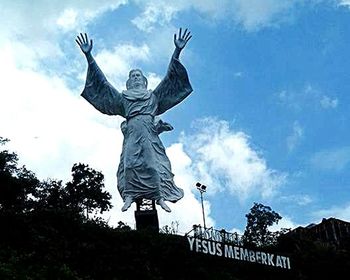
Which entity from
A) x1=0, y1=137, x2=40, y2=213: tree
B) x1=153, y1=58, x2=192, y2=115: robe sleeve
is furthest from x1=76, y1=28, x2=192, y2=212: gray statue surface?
x1=0, y1=137, x2=40, y2=213: tree

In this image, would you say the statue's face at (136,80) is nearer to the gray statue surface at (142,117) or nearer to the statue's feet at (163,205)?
the gray statue surface at (142,117)

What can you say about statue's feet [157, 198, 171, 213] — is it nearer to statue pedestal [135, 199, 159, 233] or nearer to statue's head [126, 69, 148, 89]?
statue pedestal [135, 199, 159, 233]

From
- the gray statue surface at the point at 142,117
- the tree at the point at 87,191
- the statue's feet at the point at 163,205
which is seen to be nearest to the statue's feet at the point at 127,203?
the gray statue surface at the point at 142,117

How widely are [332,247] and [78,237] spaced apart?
30.7ft

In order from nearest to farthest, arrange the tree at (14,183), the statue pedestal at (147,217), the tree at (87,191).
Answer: the statue pedestal at (147,217)
the tree at (14,183)
the tree at (87,191)

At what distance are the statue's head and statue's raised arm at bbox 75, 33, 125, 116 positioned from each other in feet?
2.17

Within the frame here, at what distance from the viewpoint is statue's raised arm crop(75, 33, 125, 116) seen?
23.5 m

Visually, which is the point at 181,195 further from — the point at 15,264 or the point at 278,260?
the point at 15,264

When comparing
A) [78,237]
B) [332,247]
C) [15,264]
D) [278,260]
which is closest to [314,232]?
[332,247]

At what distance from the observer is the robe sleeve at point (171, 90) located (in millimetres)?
23484

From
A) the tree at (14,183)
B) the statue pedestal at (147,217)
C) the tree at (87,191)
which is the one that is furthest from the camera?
the tree at (87,191)

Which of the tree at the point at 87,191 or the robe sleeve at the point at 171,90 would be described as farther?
the tree at the point at 87,191

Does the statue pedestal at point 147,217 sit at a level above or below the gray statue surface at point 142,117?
below

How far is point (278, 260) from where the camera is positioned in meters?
21.1
